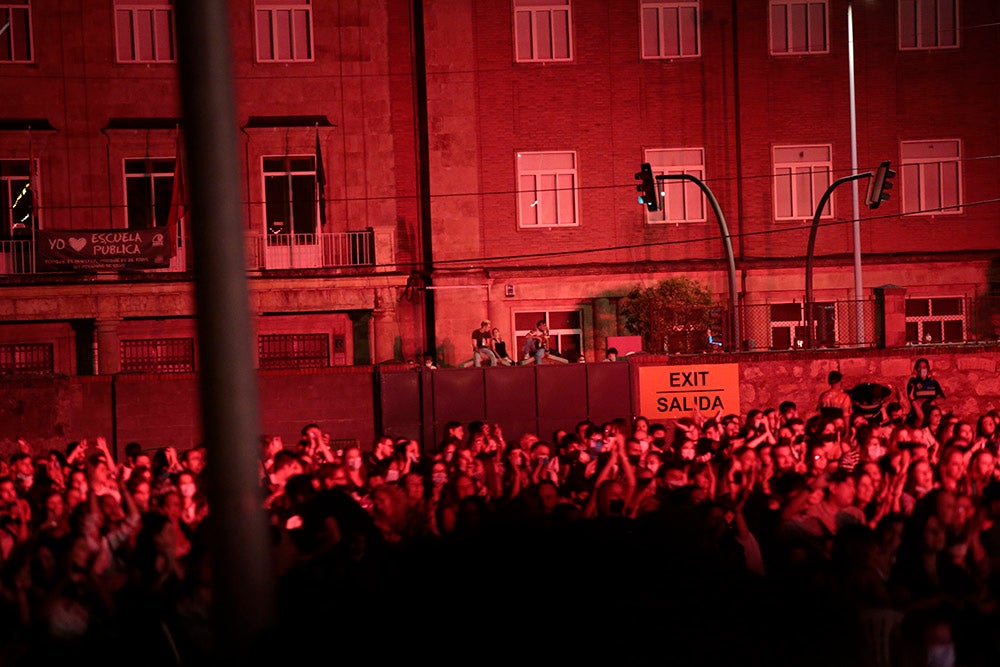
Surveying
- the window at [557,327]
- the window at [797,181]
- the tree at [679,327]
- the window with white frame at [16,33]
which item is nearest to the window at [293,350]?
the window at [557,327]

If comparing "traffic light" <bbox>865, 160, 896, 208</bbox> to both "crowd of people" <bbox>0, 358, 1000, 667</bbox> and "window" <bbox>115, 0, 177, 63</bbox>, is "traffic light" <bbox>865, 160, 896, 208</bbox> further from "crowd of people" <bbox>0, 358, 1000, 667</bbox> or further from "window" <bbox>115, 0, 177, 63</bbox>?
"window" <bbox>115, 0, 177, 63</bbox>

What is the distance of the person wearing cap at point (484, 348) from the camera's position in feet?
75.6

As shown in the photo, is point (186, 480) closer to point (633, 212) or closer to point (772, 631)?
point (772, 631)

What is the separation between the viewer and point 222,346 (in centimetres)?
342

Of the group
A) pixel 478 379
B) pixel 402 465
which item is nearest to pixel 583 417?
pixel 478 379

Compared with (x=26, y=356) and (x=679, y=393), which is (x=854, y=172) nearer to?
(x=679, y=393)

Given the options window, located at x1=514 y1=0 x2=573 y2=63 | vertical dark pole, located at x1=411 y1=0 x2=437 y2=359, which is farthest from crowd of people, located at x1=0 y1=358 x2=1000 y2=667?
window, located at x1=514 y1=0 x2=573 y2=63

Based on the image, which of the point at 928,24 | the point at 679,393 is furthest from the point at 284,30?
the point at 928,24

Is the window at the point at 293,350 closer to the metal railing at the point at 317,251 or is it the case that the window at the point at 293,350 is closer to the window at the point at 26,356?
the metal railing at the point at 317,251

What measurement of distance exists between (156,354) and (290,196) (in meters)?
4.86

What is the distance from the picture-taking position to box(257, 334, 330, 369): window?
29.3 m

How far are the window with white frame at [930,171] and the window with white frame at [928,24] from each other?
2336 millimetres

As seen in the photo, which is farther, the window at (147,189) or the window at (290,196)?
the window at (290,196)

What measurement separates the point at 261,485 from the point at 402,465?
31.7 feet
